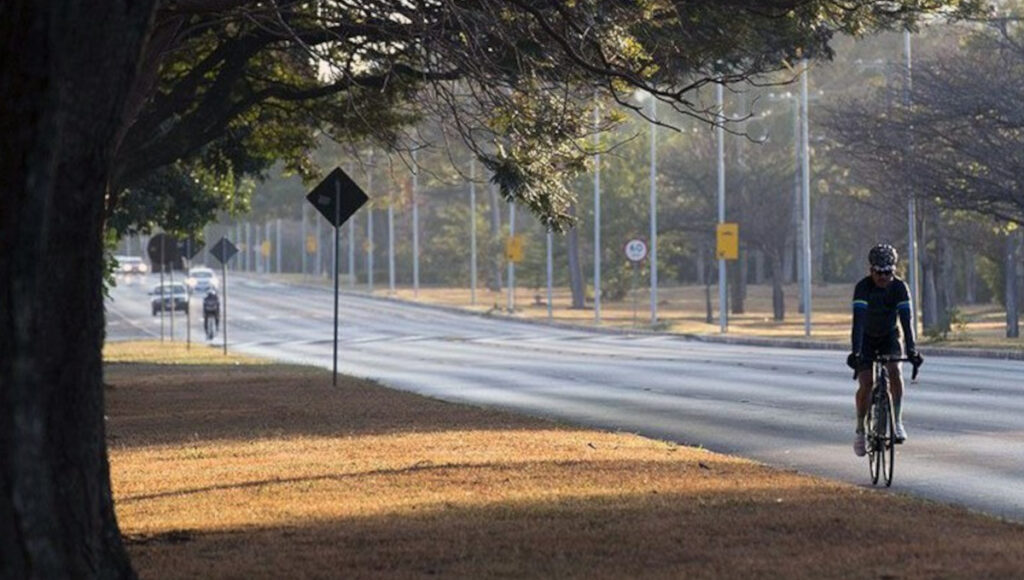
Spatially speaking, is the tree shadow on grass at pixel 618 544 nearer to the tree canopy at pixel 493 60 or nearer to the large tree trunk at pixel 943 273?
the tree canopy at pixel 493 60

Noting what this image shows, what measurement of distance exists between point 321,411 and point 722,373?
40.0 feet

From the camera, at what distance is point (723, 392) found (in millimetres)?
31141

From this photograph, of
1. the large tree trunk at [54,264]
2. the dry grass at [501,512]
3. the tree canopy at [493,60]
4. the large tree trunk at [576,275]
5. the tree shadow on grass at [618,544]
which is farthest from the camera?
the large tree trunk at [576,275]

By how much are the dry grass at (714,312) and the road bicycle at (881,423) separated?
34233mm

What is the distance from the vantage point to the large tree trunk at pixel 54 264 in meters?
9.23

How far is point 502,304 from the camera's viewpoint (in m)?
110

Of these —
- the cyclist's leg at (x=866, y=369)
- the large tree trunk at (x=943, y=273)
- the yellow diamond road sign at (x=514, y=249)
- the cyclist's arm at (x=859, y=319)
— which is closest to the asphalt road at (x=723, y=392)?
the cyclist's leg at (x=866, y=369)

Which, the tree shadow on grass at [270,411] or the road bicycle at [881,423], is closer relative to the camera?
the road bicycle at [881,423]

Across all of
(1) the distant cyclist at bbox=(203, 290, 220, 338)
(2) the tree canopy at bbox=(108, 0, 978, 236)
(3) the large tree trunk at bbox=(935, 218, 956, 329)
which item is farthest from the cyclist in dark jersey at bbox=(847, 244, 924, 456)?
(1) the distant cyclist at bbox=(203, 290, 220, 338)

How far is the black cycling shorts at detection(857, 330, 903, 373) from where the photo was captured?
650 inches

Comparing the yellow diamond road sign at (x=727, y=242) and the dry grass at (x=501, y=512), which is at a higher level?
the yellow diamond road sign at (x=727, y=242)

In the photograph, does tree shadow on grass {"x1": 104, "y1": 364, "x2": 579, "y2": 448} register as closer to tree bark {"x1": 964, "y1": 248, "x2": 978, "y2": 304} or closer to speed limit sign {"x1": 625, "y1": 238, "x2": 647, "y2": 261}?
speed limit sign {"x1": 625, "y1": 238, "x2": 647, "y2": 261}

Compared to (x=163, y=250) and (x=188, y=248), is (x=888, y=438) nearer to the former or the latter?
(x=163, y=250)

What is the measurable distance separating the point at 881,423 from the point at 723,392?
14680 mm
